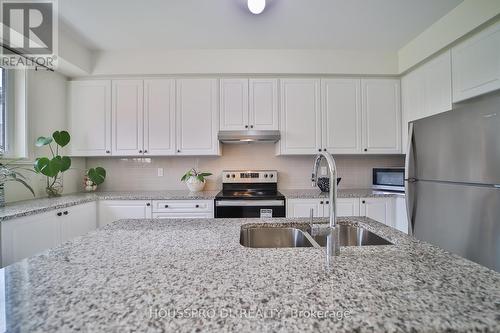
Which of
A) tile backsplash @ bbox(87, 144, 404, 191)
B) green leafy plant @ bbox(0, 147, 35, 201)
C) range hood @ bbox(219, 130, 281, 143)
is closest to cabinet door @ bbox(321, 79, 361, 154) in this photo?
tile backsplash @ bbox(87, 144, 404, 191)

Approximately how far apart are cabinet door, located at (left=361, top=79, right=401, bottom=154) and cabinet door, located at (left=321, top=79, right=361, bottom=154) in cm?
10

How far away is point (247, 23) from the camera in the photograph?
82.2 inches

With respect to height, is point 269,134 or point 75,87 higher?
point 75,87

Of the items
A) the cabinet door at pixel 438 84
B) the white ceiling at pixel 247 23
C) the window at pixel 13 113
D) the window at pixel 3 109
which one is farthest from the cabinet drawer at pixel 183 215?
the cabinet door at pixel 438 84

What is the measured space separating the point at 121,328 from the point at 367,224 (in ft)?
3.85

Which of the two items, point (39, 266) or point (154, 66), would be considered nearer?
point (39, 266)

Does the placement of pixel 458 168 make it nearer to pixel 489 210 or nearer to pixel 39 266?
pixel 489 210

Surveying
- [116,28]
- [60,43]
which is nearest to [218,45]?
[116,28]

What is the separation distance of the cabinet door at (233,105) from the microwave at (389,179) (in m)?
1.69

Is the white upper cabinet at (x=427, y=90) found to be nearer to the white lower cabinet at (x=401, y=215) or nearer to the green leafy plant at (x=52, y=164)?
the white lower cabinet at (x=401, y=215)

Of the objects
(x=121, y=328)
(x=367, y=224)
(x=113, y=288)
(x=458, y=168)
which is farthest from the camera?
(x=458, y=168)

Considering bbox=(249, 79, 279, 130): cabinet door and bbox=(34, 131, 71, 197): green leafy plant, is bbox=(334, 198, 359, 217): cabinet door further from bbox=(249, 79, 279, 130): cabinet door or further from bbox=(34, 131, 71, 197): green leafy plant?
bbox=(34, 131, 71, 197): green leafy plant

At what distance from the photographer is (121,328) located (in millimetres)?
412

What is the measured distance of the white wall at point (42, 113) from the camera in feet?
7.20
